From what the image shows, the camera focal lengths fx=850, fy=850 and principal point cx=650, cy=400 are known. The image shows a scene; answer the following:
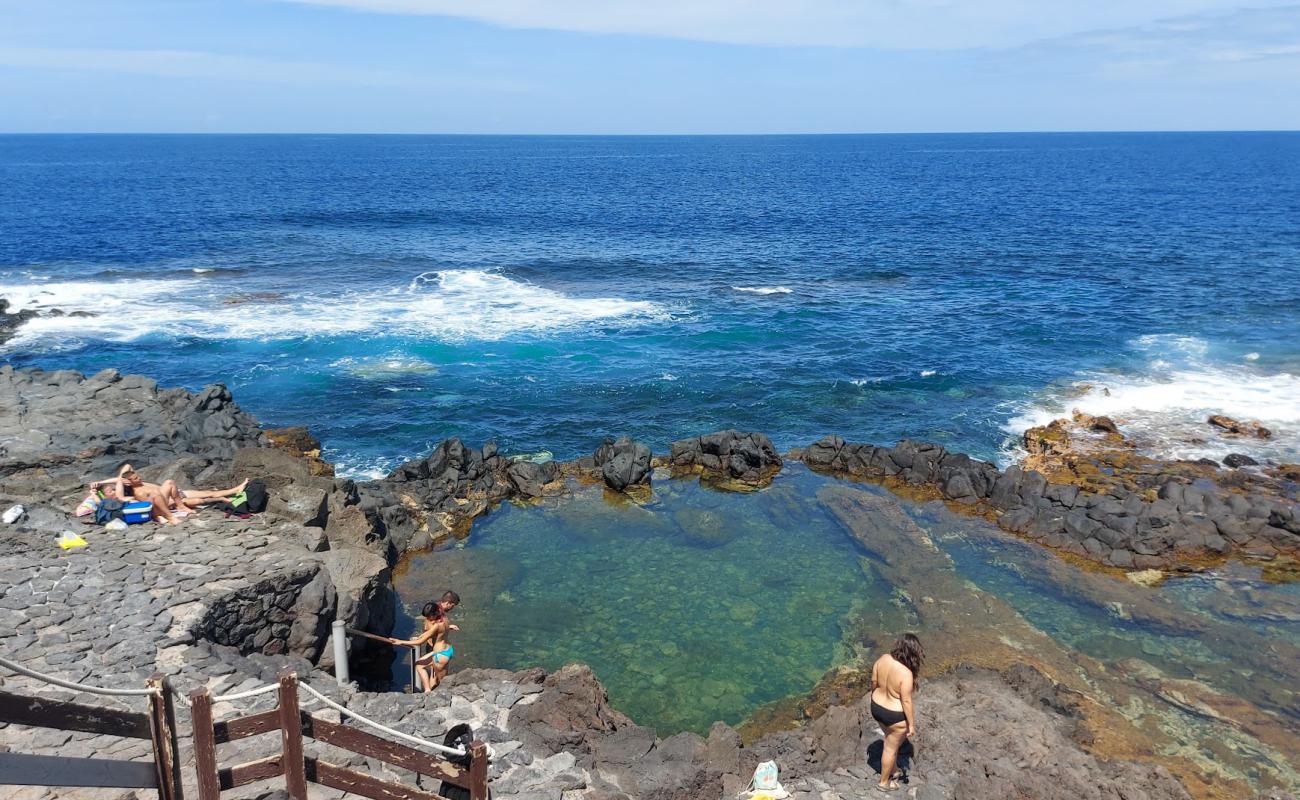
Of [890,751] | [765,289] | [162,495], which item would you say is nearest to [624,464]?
[162,495]

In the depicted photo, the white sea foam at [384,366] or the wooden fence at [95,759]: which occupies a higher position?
the wooden fence at [95,759]

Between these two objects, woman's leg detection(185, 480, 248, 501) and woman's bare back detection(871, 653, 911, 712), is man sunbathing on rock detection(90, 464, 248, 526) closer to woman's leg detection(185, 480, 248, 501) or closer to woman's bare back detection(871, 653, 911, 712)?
woman's leg detection(185, 480, 248, 501)

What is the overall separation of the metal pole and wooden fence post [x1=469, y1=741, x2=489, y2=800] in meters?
6.28

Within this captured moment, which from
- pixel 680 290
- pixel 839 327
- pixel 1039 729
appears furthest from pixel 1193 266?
pixel 1039 729

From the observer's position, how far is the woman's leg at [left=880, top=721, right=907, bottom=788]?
1203 centimetres

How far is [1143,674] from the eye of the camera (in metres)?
18.2

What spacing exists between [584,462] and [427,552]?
23.1 ft

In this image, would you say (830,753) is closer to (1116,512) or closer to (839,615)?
(839,615)

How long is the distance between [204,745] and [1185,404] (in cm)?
3716

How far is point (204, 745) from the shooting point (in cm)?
732

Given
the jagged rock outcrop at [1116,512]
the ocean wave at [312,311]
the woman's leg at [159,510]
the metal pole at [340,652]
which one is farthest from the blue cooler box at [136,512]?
the ocean wave at [312,311]

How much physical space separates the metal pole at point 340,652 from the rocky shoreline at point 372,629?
0.32m

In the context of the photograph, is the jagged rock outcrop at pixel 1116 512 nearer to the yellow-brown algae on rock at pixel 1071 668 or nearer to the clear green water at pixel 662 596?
the yellow-brown algae on rock at pixel 1071 668

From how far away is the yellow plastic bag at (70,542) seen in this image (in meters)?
16.2
